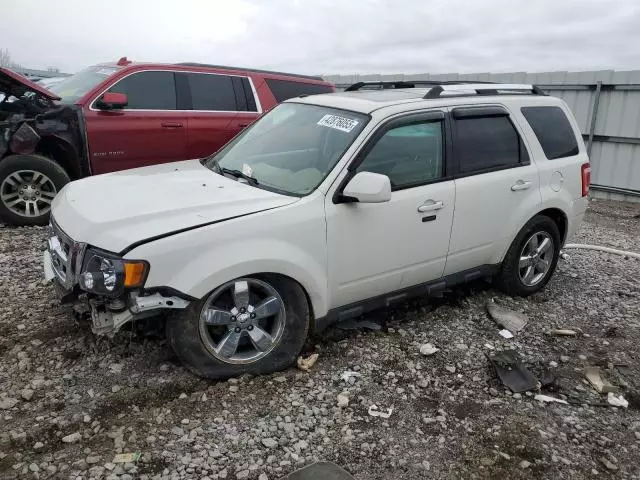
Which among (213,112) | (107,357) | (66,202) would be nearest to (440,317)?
(107,357)

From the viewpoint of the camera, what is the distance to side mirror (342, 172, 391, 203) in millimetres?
3275

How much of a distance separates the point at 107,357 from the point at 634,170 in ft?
33.6

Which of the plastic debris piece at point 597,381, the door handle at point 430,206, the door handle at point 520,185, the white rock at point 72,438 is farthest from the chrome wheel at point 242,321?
the door handle at point 520,185

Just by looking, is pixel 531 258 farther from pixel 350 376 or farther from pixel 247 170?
pixel 247 170

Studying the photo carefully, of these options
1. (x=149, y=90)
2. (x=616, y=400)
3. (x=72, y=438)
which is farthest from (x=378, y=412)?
(x=149, y=90)

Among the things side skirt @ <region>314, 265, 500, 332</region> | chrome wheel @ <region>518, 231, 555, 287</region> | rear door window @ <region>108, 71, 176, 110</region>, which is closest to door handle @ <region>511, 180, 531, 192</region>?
chrome wheel @ <region>518, 231, 555, 287</region>

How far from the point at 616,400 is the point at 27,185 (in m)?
6.14

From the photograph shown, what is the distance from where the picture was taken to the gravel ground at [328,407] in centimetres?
276

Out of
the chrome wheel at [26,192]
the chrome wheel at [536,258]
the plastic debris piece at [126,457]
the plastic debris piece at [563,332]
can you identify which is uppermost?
the chrome wheel at [26,192]

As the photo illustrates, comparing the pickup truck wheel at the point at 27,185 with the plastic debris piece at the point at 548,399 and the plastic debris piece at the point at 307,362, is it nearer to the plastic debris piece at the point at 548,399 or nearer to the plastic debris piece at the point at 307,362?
the plastic debris piece at the point at 307,362

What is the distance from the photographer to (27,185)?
6168 mm

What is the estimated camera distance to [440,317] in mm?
4465

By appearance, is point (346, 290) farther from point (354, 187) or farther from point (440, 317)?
point (440, 317)

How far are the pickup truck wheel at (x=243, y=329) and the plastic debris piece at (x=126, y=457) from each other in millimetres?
619
